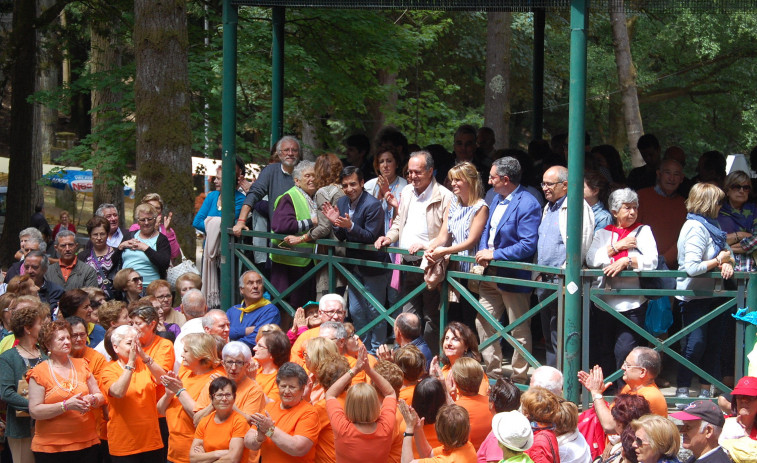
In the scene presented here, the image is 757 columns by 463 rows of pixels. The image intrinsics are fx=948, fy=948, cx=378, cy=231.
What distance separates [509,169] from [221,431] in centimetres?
310

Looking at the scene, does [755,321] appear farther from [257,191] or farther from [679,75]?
[679,75]

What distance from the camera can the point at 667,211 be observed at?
819 centimetres

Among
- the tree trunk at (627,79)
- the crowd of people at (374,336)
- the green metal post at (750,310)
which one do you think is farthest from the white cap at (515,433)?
the tree trunk at (627,79)

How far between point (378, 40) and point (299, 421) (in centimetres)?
961

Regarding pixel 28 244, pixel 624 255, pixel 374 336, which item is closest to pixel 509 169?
pixel 624 255

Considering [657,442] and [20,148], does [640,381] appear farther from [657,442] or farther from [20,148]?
[20,148]

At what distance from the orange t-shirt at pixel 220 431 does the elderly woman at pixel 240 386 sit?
2.4 inches

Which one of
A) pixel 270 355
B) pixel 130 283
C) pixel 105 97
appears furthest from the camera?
pixel 105 97

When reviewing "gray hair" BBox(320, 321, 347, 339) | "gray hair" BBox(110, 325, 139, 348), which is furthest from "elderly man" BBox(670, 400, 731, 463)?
"gray hair" BBox(110, 325, 139, 348)

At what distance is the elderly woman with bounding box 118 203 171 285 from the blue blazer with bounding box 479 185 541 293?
342 cm

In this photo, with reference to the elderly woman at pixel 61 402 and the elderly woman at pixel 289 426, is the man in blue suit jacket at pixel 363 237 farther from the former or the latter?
the elderly woman at pixel 61 402

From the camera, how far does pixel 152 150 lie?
34.3ft

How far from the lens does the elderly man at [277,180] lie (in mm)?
9188

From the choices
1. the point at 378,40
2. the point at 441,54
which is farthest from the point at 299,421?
the point at 441,54
